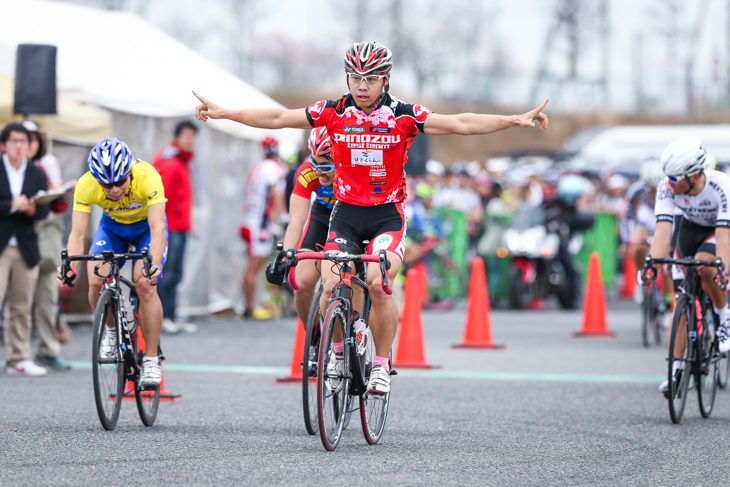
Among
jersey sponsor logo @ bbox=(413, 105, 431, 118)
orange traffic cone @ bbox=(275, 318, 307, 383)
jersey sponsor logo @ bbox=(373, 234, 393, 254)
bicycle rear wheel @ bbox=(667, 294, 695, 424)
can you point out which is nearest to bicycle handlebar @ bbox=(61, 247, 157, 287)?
jersey sponsor logo @ bbox=(373, 234, 393, 254)

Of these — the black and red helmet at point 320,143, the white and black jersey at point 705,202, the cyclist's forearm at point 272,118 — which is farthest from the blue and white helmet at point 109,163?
the white and black jersey at point 705,202

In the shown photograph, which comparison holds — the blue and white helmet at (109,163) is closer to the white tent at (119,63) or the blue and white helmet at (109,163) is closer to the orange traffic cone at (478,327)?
the orange traffic cone at (478,327)

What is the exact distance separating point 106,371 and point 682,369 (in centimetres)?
401

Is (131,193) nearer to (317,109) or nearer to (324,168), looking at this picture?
(324,168)

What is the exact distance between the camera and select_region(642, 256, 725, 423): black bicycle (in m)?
8.46

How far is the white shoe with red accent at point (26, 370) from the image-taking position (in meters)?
10.7

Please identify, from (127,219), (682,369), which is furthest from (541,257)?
(127,219)

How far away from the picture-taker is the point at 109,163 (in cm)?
769

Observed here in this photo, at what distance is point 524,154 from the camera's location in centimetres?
4284

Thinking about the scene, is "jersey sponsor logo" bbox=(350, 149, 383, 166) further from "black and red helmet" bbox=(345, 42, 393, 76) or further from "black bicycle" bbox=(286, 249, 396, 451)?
"black bicycle" bbox=(286, 249, 396, 451)

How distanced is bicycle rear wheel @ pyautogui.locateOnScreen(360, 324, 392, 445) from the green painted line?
12.9 ft

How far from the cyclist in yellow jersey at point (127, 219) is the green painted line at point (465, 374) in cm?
328

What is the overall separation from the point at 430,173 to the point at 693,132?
1565 cm

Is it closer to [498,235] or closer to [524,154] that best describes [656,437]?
[498,235]
